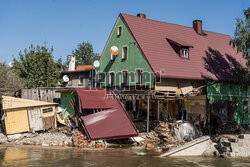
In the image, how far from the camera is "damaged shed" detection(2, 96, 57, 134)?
67.8 feet

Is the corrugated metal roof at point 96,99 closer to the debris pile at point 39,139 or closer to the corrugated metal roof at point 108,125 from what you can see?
the corrugated metal roof at point 108,125

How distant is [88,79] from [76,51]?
54570 mm

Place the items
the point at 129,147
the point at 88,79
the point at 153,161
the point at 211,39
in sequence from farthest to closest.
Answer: the point at 88,79 < the point at 211,39 < the point at 129,147 < the point at 153,161

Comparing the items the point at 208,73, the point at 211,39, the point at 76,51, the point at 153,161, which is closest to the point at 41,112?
the point at 153,161

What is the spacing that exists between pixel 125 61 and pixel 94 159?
13338mm

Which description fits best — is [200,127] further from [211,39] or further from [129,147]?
[211,39]

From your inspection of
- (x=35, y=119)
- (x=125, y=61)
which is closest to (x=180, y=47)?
(x=125, y=61)

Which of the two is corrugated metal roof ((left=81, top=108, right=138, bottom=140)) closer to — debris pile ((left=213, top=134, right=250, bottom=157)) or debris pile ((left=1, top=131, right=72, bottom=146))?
debris pile ((left=1, top=131, right=72, bottom=146))

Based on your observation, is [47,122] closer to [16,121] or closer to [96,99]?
[16,121]

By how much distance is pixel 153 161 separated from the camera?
50.9 feet

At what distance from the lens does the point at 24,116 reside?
69.3 feet

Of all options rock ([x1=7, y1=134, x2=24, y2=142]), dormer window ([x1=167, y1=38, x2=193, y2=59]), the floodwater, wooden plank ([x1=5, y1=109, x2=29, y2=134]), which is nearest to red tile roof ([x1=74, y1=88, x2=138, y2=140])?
the floodwater

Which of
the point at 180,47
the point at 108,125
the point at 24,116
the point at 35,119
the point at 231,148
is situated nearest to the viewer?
the point at 231,148

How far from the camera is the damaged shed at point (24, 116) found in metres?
20.7
